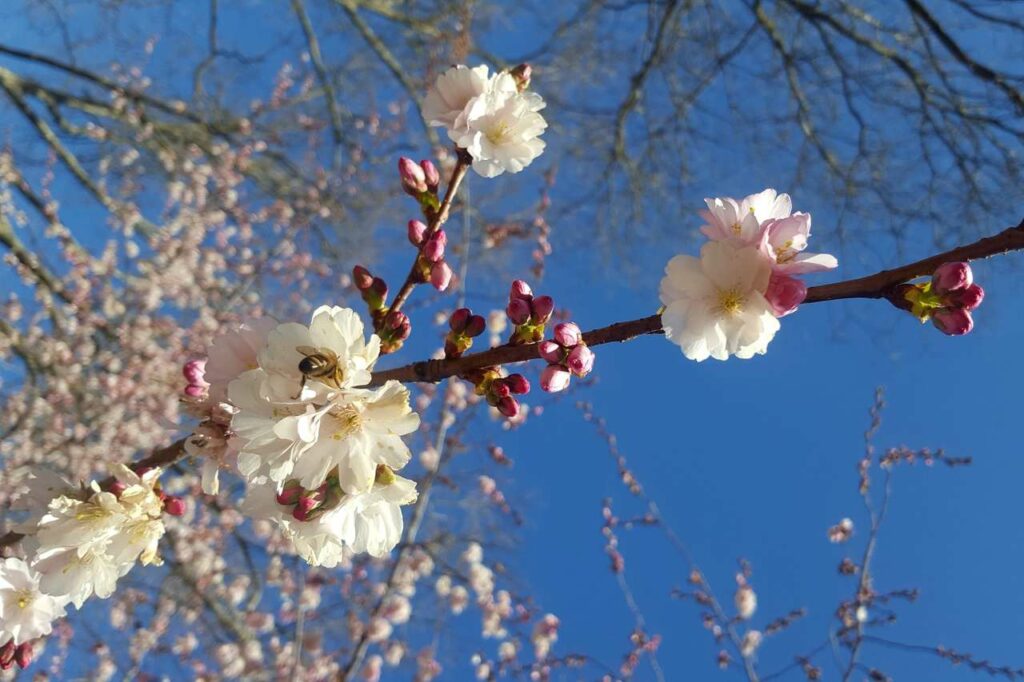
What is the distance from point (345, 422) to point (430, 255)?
39 centimetres

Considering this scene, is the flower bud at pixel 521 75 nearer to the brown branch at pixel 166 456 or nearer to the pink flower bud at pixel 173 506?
the brown branch at pixel 166 456

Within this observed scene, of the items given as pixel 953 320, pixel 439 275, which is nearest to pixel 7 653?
pixel 439 275

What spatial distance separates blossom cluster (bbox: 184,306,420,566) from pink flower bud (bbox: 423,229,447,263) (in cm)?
30

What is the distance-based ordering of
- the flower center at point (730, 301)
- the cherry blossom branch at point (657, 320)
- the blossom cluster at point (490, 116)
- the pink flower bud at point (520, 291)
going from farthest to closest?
the blossom cluster at point (490, 116), the pink flower bud at point (520, 291), the flower center at point (730, 301), the cherry blossom branch at point (657, 320)

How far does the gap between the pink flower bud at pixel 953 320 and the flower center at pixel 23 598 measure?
175cm

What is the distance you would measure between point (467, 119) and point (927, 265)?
0.83 metres

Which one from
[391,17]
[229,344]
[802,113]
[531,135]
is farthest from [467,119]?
[391,17]

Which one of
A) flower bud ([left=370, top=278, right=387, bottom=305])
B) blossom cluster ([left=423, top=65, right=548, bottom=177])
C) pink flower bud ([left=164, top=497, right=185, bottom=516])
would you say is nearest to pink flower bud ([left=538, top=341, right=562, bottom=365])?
flower bud ([left=370, top=278, right=387, bottom=305])

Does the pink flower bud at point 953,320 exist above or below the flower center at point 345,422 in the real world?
above

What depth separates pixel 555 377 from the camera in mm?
959

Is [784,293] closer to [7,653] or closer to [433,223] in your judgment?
[433,223]

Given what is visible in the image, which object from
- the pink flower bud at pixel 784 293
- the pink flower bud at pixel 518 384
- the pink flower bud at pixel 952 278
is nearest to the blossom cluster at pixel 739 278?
the pink flower bud at pixel 784 293

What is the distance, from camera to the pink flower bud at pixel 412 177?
1229 millimetres

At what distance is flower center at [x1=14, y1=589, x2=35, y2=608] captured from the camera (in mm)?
1399
